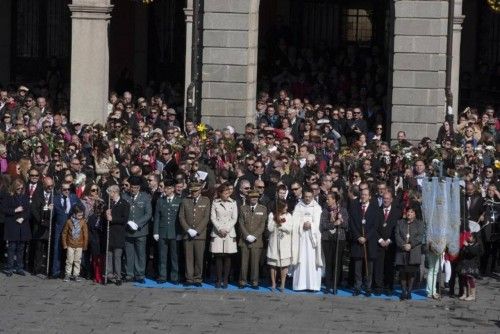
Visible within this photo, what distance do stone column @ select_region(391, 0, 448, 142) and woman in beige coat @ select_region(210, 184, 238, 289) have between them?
29.0ft

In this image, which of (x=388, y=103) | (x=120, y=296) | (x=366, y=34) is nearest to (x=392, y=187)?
(x=120, y=296)

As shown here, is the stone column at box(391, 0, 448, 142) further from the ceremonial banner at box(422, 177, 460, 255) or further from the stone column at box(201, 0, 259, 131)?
the ceremonial banner at box(422, 177, 460, 255)

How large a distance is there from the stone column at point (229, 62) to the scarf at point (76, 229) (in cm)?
892

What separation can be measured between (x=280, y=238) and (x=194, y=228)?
128 centimetres

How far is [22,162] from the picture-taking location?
3014cm

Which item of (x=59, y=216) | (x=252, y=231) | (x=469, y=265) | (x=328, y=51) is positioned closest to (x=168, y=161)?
A: (x=59, y=216)

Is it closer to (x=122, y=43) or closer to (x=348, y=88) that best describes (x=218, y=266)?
(x=348, y=88)

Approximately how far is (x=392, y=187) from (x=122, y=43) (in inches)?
664

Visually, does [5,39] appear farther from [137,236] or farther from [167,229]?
[167,229]

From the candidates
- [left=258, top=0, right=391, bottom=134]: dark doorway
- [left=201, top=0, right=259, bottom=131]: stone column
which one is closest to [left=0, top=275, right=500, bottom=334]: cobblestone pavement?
[left=201, top=0, right=259, bottom=131]: stone column

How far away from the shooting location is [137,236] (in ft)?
93.1

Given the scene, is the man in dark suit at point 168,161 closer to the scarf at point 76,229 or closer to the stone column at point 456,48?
the scarf at point 76,229

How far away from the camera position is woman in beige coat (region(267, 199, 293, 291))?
28.0 meters

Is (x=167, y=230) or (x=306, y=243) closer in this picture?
(x=306, y=243)
